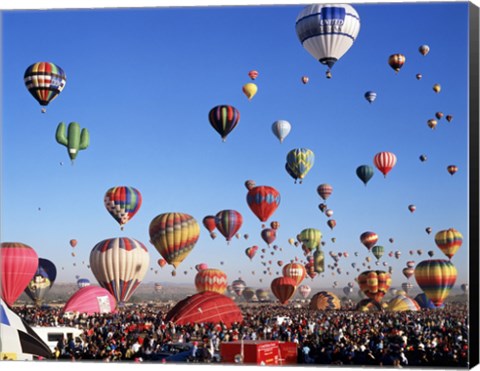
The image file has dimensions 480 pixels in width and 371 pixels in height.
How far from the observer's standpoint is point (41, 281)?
96.4ft

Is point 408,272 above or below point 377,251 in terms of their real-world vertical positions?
below

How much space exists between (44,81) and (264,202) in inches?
371

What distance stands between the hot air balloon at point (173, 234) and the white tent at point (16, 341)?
11.1 metres

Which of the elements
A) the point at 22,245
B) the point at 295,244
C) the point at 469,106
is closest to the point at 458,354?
the point at 469,106

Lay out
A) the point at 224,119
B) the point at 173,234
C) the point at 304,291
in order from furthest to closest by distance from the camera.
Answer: the point at 304,291 < the point at 224,119 < the point at 173,234

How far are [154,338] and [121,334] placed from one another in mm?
970

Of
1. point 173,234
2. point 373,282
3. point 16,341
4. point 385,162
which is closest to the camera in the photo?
point 16,341

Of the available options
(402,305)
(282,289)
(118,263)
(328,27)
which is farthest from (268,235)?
(328,27)

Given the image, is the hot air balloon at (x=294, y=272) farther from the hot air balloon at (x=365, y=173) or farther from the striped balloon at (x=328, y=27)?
the striped balloon at (x=328, y=27)

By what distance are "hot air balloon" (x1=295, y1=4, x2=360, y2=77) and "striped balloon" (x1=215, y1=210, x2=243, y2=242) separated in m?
10.8

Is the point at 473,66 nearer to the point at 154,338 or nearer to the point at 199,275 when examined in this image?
the point at 154,338

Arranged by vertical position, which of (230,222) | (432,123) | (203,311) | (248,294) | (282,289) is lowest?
(203,311)

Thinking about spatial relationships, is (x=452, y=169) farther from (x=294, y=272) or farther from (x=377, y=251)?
(x=377, y=251)

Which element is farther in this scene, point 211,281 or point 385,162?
point 211,281
